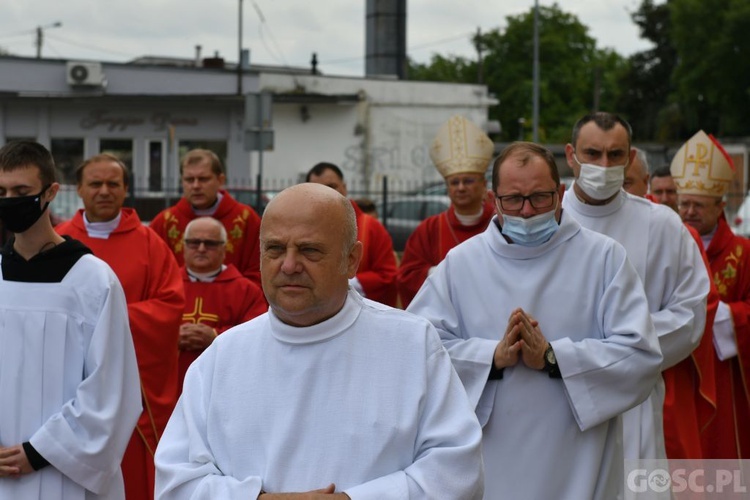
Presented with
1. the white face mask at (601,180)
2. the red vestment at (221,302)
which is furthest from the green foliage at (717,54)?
the white face mask at (601,180)

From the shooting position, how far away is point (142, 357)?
6.34 m

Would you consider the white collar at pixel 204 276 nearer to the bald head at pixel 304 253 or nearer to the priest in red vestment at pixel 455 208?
the priest in red vestment at pixel 455 208

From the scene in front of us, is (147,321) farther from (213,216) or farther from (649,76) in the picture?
(649,76)

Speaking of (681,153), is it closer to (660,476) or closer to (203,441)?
(660,476)

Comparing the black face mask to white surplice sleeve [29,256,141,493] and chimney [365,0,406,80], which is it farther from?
chimney [365,0,406,80]

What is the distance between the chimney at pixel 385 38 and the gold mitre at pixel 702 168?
2981 cm

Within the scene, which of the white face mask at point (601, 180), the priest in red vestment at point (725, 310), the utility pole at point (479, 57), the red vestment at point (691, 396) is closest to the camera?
the white face mask at point (601, 180)

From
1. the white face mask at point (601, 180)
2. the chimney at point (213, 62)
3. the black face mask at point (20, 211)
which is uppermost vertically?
the chimney at point (213, 62)

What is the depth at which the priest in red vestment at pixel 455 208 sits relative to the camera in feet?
25.9

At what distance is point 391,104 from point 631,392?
33436mm

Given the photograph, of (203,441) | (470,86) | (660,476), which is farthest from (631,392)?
(470,86)

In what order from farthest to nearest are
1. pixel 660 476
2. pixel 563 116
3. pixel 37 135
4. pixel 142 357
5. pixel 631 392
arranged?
pixel 563 116, pixel 37 135, pixel 142 357, pixel 660 476, pixel 631 392

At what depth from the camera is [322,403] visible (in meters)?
3.33

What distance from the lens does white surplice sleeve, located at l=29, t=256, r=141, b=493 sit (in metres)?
4.93
